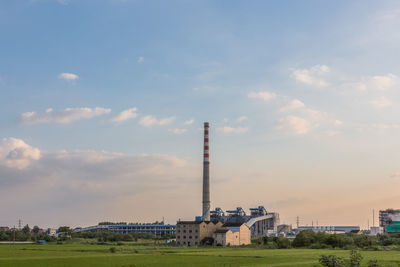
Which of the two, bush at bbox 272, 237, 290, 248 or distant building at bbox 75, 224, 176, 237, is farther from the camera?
distant building at bbox 75, 224, 176, 237

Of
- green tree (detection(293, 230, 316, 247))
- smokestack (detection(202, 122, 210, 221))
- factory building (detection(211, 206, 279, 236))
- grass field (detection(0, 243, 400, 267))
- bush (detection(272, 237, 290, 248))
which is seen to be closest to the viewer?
grass field (detection(0, 243, 400, 267))

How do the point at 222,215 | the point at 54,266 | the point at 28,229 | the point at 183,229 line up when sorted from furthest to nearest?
the point at 28,229 < the point at 222,215 < the point at 183,229 < the point at 54,266

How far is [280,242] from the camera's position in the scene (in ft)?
313

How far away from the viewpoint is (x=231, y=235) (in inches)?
Result: 4203

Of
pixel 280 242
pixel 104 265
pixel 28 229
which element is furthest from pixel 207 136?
pixel 28 229

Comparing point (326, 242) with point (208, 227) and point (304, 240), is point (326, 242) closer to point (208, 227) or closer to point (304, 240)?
point (304, 240)

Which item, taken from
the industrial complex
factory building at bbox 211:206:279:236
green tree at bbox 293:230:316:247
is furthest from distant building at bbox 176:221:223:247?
factory building at bbox 211:206:279:236

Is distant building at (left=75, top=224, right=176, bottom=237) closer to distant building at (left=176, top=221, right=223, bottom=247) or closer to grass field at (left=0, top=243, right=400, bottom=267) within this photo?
distant building at (left=176, top=221, right=223, bottom=247)

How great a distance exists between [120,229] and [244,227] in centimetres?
8886

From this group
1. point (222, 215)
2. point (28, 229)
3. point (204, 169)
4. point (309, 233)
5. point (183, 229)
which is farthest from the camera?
point (28, 229)

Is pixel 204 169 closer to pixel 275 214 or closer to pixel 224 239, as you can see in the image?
pixel 224 239

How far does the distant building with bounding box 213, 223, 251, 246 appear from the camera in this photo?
104125 millimetres

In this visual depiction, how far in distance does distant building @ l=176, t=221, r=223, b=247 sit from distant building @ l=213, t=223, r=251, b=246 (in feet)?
8.79

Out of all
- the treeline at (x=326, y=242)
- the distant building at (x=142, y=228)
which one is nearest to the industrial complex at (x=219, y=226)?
the treeline at (x=326, y=242)
